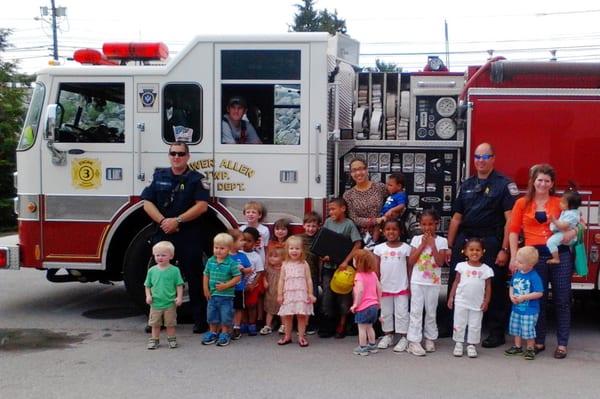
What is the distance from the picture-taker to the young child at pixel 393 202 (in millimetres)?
6082

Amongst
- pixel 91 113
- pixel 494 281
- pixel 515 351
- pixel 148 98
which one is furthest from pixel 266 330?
pixel 91 113

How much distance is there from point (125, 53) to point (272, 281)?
287 centimetres

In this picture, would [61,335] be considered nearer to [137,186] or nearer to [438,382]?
[137,186]

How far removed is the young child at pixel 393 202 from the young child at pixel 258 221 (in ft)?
3.56

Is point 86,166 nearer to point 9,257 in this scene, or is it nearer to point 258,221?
point 9,257

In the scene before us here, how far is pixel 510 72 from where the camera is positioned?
6211 mm

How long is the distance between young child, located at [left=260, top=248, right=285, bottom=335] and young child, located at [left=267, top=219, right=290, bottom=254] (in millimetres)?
49

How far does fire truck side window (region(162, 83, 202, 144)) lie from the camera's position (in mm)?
6543

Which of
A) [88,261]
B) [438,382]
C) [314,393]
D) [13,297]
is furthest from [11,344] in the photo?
[438,382]

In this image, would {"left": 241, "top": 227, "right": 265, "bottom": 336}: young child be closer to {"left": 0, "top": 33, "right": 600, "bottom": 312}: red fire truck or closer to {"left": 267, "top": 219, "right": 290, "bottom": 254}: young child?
{"left": 267, "top": 219, "right": 290, "bottom": 254}: young child

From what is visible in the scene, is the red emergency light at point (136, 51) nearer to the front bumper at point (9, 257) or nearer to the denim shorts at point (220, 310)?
the front bumper at point (9, 257)

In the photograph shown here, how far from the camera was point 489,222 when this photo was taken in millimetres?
5910

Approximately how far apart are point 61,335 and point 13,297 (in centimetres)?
239

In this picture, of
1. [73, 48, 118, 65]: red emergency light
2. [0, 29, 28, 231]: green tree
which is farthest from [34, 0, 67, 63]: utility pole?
[73, 48, 118, 65]: red emergency light
